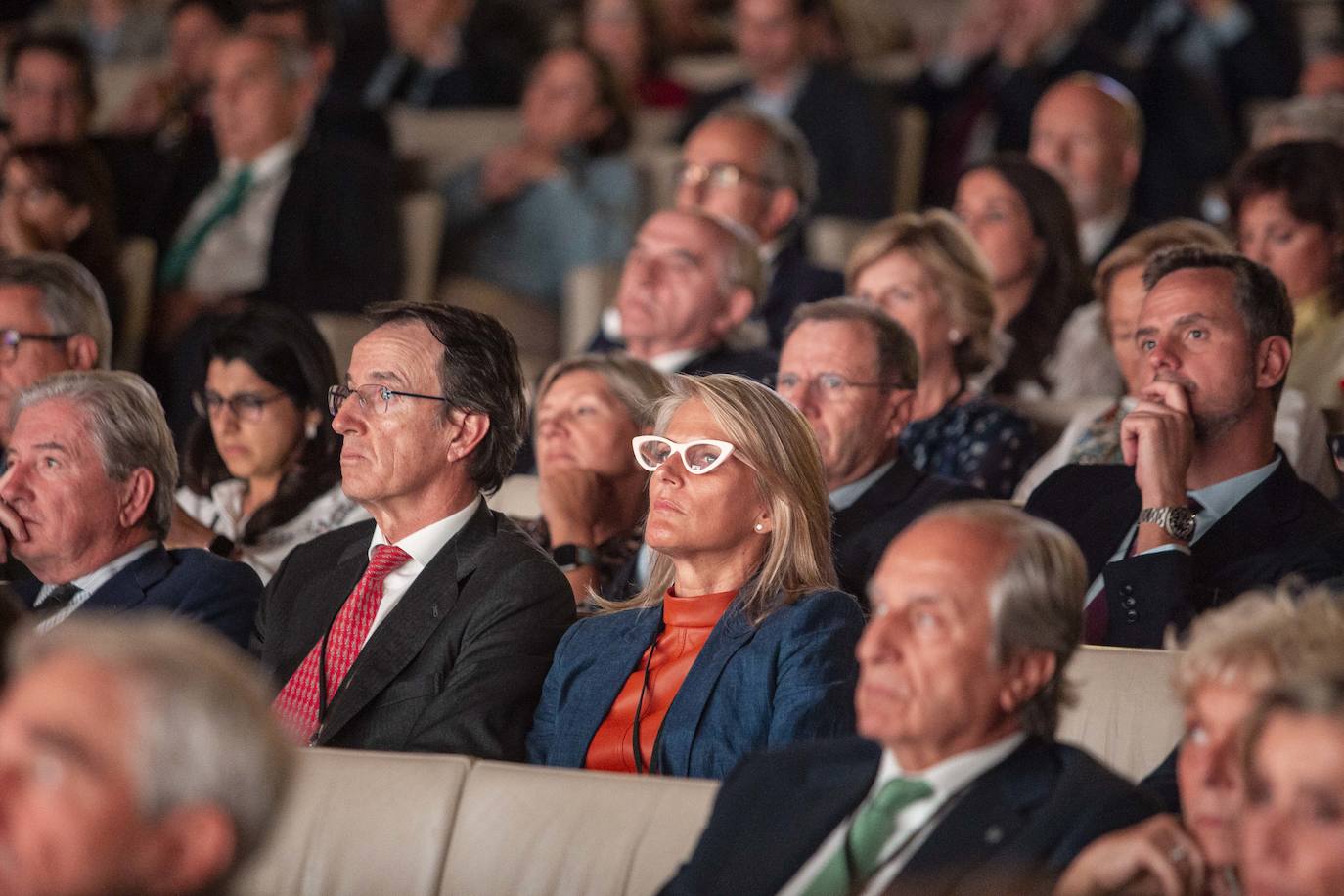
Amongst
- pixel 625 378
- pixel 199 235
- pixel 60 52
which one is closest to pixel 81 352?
pixel 625 378

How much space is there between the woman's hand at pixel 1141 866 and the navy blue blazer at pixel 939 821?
0.07 m

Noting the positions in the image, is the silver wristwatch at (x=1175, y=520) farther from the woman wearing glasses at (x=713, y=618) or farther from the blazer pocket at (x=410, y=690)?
the blazer pocket at (x=410, y=690)

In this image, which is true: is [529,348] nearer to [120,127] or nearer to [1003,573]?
[120,127]

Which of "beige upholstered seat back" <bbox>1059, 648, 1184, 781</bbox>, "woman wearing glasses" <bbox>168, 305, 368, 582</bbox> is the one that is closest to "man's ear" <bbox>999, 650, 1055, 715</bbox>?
"beige upholstered seat back" <bbox>1059, 648, 1184, 781</bbox>

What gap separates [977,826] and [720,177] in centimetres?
311

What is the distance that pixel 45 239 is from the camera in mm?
4691

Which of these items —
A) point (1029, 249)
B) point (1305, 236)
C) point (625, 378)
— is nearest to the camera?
point (625, 378)

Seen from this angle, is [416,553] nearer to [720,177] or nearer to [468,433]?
[468,433]

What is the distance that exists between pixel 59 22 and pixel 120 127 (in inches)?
63.2

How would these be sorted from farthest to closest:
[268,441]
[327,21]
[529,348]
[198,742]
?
[327,21] → [529,348] → [268,441] → [198,742]

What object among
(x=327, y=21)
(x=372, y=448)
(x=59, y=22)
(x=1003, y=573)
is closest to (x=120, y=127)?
(x=327, y=21)

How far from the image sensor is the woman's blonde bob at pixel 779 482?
8.56 ft

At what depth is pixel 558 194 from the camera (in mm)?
5727

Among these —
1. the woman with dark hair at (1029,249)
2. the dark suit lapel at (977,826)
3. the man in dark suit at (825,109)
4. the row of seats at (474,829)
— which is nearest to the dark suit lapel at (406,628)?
the row of seats at (474,829)
